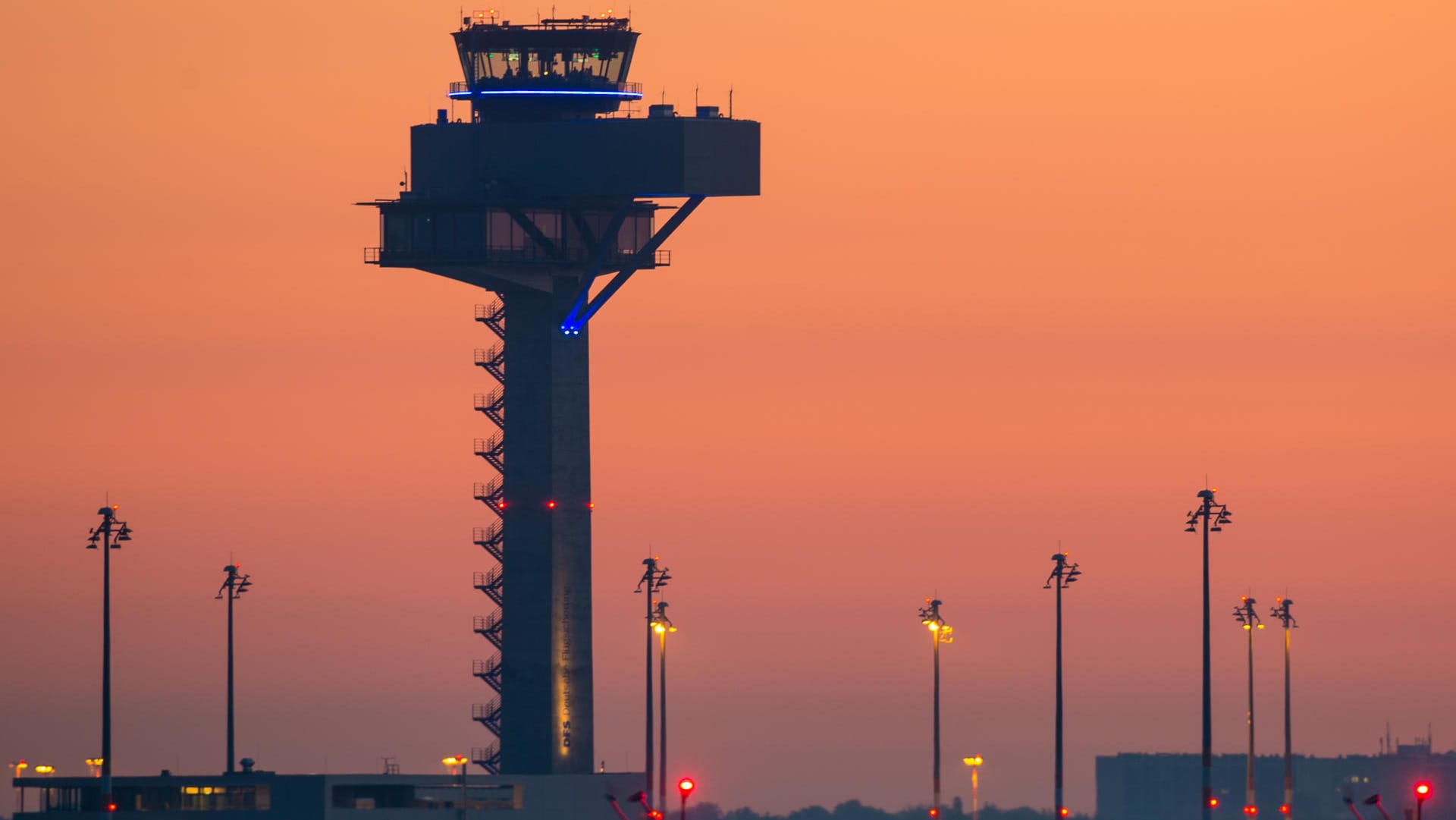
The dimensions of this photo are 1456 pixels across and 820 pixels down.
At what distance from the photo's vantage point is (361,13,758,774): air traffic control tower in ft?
530

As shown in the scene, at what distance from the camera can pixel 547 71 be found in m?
166

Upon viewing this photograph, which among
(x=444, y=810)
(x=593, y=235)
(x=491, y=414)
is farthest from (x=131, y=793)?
(x=593, y=235)

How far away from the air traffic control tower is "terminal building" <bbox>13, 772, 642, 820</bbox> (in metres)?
2.65

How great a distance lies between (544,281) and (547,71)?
1257 cm

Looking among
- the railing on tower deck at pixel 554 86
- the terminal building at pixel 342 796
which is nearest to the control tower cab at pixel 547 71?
the railing on tower deck at pixel 554 86

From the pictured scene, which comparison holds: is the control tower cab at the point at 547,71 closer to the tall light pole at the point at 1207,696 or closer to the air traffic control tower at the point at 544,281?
the air traffic control tower at the point at 544,281

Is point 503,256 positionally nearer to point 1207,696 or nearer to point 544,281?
point 544,281

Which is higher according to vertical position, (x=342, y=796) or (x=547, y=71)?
(x=547, y=71)

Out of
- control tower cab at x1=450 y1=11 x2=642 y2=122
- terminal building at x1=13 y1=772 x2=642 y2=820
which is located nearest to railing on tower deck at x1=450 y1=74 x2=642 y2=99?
control tower cab at x1=450 y1=11 x2=642 y2=122

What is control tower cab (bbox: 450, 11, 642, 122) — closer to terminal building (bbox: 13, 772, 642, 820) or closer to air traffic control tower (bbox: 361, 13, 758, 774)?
air traffic control tower (bbox: 361, 13, 758, 774)

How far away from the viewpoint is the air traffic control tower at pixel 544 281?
162 meters

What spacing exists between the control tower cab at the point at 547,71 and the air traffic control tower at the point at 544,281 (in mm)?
186

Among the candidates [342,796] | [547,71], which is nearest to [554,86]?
[547,71]

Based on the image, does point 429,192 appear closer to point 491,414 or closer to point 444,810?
point 491,414
